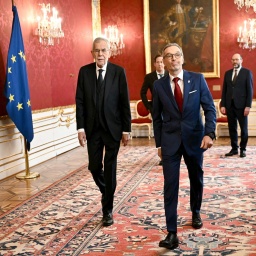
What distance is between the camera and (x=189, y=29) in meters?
11.1

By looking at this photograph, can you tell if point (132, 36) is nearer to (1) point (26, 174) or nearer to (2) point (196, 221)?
(1) point (26, 174)

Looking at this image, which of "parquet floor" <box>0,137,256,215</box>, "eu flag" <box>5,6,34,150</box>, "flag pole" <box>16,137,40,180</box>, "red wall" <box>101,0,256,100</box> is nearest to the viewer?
"parquet floor" <box>0,137,256,215</box>

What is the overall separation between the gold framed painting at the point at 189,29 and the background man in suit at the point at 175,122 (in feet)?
25.5

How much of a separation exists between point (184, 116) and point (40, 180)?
3577 mm

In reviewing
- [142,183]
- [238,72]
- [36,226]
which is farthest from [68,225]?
[238,72]

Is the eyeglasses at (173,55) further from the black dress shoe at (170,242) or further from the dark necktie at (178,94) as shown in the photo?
the black dress shoe at (170,242)

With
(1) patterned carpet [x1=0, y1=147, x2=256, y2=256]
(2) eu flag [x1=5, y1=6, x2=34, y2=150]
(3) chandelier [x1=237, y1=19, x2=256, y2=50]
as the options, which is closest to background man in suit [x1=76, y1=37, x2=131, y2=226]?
(1) patterned carpet [x1=0, y1=147, x2=256, y2=256]

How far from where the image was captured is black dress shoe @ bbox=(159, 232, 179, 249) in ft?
11.1

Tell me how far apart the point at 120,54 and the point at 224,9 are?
294 centimetres

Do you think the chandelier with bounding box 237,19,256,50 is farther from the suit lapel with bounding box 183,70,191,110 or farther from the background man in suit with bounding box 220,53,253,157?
the suit lapel with bounding box 183,70,191,110

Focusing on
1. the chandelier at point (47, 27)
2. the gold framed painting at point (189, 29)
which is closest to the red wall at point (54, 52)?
the chandelier at point (47, 27)

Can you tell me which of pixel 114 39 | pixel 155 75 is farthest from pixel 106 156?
pixel 114 39

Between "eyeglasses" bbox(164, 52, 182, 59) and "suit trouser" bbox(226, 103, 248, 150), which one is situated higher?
"eyeglasses" bbox(164, 52, 182, 59)

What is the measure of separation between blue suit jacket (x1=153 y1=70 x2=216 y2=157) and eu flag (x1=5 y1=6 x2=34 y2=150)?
3386 mm
